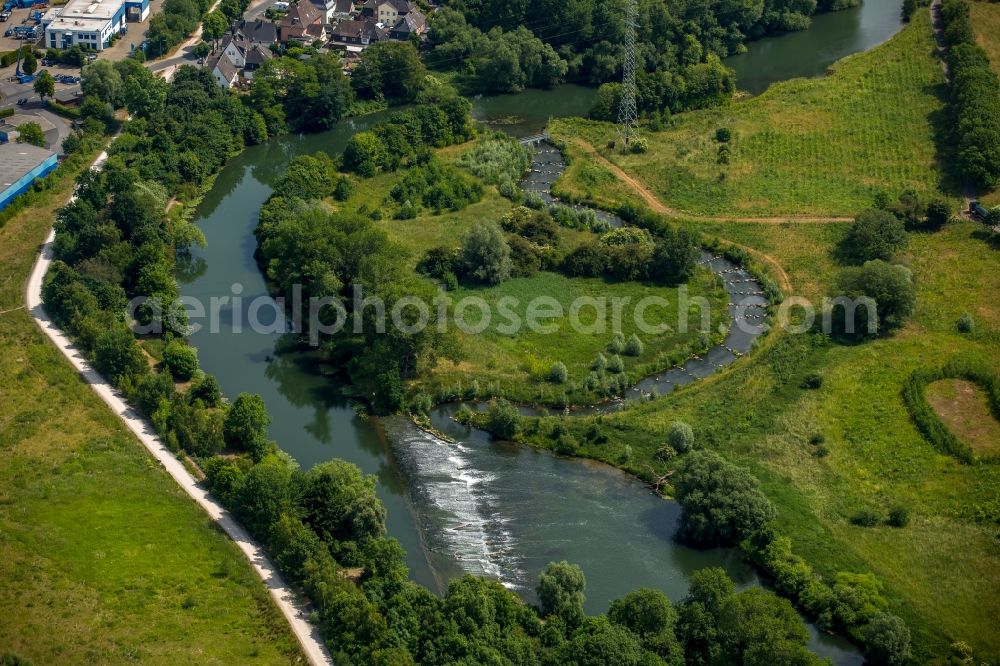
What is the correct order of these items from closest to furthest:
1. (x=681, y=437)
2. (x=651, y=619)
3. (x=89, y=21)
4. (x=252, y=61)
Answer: (x=651, y=619), (x=681, y=437), (x=252, y=61), (x=89, y=21)

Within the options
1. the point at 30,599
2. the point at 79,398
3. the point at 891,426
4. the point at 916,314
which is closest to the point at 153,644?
the point at 30,599

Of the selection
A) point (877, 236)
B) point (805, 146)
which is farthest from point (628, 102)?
point (877, 236)

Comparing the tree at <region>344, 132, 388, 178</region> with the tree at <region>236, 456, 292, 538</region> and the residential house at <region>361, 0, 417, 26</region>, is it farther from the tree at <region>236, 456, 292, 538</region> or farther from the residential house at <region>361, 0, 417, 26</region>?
the tree at <region>236, 456, 292, 538</region>

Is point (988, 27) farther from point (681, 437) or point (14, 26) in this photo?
point (14, 26)

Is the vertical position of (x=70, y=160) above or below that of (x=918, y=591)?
above

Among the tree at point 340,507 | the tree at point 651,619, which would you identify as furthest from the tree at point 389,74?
the tree at point 651,619

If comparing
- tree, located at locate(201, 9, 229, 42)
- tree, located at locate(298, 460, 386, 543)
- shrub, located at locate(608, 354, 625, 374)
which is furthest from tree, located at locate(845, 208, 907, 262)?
tree, located at locate(201, 9, 229, 42)

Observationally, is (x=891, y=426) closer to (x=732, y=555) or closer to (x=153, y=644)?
(x=732, y=555)
